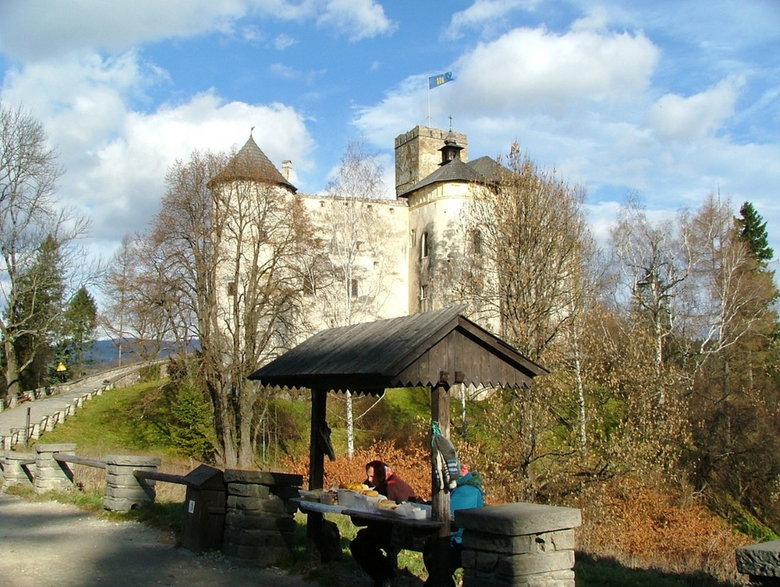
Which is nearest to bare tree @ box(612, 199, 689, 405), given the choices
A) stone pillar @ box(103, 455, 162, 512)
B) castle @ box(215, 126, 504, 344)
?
castle @ box(215, 126, 504, 344)

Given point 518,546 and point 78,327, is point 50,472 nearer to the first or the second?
point 518,546

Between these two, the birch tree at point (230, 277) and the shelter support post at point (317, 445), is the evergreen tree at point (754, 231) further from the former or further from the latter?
the shelter support post at point (317, 445)

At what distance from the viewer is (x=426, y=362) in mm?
7715

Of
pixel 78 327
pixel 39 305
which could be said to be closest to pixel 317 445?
pixel 39 305

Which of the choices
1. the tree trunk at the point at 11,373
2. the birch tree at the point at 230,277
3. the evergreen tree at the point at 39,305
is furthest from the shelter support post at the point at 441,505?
the tree trunk at the point at 11,373

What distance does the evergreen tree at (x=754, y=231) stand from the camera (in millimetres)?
44500

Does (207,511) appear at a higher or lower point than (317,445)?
lower

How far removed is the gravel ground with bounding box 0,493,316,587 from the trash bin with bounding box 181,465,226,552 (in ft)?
0.63

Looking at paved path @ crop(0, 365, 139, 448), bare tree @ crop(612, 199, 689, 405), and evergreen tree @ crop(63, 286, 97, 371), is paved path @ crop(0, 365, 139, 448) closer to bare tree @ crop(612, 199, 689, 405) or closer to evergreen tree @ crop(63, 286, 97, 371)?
evergreen tree @ crop(63, 286, 97, 371)

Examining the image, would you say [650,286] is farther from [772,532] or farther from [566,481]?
[566,481]

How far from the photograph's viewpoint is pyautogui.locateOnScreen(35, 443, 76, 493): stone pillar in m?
15.5

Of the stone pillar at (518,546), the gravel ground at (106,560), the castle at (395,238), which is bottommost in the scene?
the gravel ground at (106,560)

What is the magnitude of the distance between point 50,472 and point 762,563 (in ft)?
46.2

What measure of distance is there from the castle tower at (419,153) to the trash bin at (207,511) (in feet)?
156
